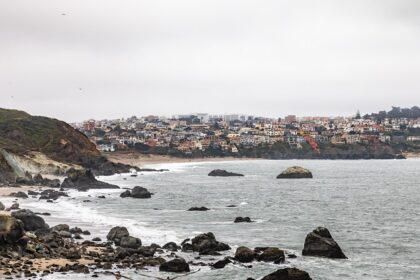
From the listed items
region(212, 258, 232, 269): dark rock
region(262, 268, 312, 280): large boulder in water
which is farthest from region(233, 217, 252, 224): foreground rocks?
region(262, 268, 312, 280): large boulder in water

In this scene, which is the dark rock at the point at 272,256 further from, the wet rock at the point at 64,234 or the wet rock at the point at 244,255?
the wet rock at the point at 64,234

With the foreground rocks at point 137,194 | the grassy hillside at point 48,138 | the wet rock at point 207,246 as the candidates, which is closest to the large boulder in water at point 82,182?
the foreground rocks at point 137,194

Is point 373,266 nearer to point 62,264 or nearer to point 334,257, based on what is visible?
point 334,257

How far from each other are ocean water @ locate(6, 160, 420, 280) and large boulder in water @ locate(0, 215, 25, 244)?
641 centimetres

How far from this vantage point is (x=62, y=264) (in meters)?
34.9

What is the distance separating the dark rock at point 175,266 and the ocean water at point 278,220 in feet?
2.76

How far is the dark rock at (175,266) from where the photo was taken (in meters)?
34.9

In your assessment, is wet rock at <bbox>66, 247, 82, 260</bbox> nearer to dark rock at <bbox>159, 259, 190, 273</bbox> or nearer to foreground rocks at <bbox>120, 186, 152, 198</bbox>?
dark rock at <bbox>159, 259, 190, 273</bbox>

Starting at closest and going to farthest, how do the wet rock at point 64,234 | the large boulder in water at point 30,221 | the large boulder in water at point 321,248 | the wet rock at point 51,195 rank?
1. the large boulder in water at point 321,248
2. the wet rock at point 64,234
3. the large boulder in water at point 30,221
4. the wet rock at point 51,195

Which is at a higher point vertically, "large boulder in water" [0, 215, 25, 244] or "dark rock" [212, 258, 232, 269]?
"large boulder in water" [0, 215, 25, 244]

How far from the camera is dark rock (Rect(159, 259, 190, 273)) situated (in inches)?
1373

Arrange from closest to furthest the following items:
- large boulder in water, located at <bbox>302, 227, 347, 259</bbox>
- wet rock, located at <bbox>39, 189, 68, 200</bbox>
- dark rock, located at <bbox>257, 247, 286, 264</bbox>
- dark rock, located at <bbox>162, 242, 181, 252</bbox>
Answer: dark rock, located at <bbox>257, 247, 286, 264</bbox>
large boulder in water, located at <bbox>302, 227, 347, 259</bbox>
dark rock, located at <bbox>162, 242, 181, 252</bbox>
wet rock, located at <bbox>39, 189, 68, 200</bbox>

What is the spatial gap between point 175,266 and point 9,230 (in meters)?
10.8

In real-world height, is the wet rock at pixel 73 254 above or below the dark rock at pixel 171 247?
above
